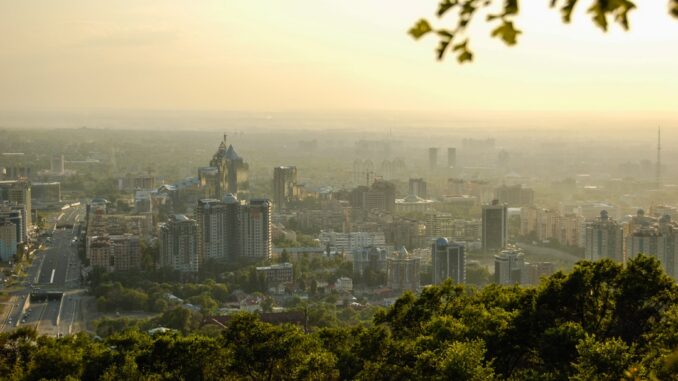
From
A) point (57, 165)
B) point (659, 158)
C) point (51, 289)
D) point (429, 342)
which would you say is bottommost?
point (51, 289)

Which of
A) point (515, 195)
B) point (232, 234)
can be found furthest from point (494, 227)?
point (515, 195)

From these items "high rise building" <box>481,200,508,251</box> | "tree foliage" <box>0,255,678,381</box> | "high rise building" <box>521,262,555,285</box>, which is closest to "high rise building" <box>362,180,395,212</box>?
"high rise building" <box>481,200,508,251</box>

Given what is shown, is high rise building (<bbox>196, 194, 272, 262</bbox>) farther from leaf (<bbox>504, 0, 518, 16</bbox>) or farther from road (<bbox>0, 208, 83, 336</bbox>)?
leaf (<bbox>504, 0, 518, 16</bbox>)

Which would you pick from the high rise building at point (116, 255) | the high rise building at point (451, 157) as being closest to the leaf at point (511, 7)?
the high rise building at point (116, 255)

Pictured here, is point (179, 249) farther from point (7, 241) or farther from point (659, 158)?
point (659, 158)

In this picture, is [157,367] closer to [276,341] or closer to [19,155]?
[276,341]

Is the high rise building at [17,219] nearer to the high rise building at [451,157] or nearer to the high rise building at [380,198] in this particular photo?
the high rise building at [380,198]

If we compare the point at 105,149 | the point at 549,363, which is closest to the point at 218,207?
the point at 549,363
